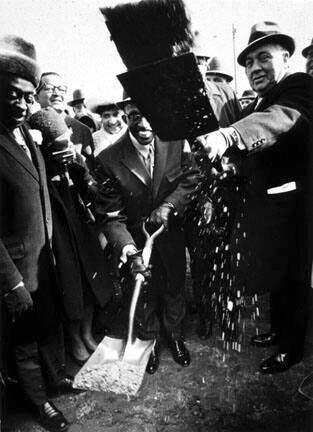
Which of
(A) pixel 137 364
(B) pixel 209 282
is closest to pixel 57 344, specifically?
(A) pixel 137 364

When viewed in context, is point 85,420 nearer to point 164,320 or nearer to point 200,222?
point 164,320

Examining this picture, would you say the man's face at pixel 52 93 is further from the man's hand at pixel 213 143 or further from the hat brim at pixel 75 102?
the man's hand at pixel 213 143

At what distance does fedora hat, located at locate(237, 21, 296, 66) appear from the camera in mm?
2795

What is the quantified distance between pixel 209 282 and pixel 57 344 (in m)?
1.53

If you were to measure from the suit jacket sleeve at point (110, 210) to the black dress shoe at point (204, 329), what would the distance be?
1187 millimetres

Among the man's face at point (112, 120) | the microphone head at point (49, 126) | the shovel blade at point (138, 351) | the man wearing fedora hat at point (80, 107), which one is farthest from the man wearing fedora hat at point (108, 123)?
the shovel blade at point (138, 351)

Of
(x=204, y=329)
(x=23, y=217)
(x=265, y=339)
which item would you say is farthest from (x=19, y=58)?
(x=265, y=339)

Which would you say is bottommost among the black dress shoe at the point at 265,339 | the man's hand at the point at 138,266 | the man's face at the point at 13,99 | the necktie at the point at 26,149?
the black dress shoe at the point at 265,339

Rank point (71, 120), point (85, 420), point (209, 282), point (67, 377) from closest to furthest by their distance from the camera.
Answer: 1. point (85, 420)
2. point (67, 377)
3. point (209, 282)
4. point (71, 120)

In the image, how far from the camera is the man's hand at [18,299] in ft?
7.26

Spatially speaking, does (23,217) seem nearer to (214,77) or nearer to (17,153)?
(17,153)

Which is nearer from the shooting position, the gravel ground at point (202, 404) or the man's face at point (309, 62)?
the gravel ground at point (202, 404)

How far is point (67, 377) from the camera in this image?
298 centimetres

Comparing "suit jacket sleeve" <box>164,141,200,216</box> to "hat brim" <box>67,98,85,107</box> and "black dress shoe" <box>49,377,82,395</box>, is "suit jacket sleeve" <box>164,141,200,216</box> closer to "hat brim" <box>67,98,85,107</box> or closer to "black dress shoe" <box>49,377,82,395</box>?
"black dress shoe" <box>49,377,82,395</box>
